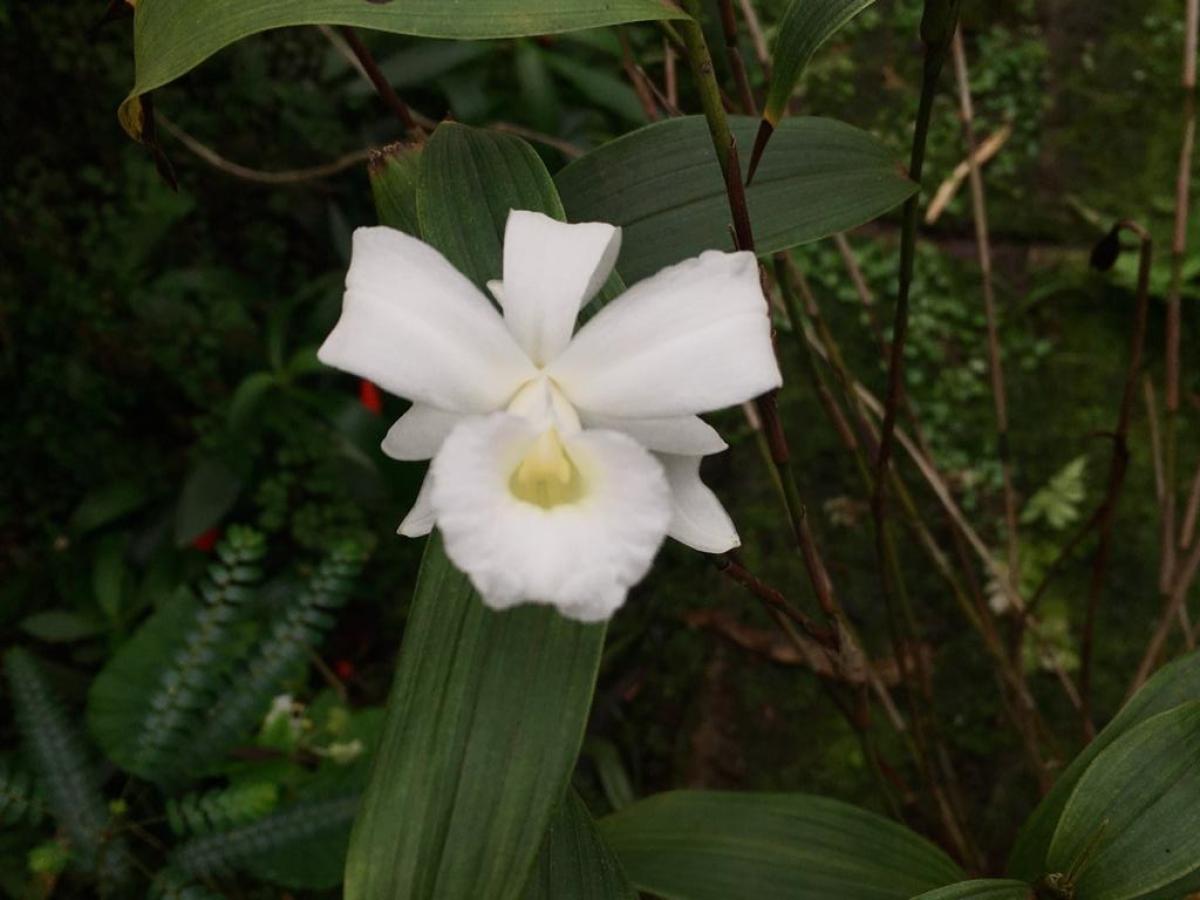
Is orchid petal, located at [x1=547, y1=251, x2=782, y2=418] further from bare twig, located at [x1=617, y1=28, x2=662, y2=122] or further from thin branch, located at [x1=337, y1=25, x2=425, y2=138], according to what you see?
bare twig, located at [x1=617, y1=28, x2=662, y2=122]

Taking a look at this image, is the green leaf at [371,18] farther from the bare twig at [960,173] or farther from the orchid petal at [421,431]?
the bare twig at [960,173]

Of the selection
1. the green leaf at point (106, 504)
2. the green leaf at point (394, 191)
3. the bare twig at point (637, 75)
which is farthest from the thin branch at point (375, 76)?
the green leaf at point (106, 504)

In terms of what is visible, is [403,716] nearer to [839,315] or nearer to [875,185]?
[875,185]

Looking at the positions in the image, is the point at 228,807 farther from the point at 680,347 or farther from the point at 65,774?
the point at 680,347

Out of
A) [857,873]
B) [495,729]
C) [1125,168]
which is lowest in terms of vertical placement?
[857,873]

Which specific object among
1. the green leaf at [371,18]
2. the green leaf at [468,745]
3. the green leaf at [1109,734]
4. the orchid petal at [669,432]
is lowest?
the green leaf at [1109,734]

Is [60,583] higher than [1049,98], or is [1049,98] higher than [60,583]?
[1049,98]

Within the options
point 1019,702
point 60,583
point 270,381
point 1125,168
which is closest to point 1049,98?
point 1125,168
